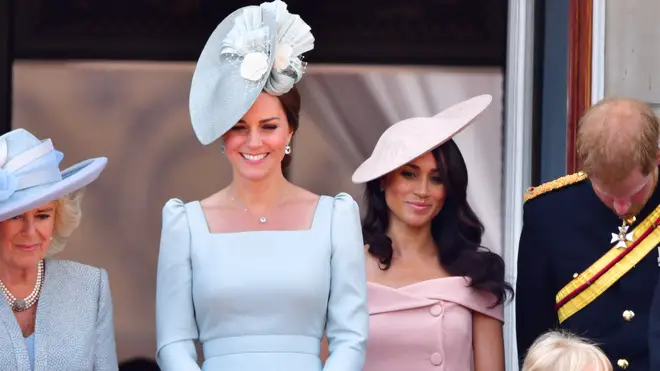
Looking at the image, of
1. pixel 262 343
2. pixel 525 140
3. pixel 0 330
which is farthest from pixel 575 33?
pixel 0 330

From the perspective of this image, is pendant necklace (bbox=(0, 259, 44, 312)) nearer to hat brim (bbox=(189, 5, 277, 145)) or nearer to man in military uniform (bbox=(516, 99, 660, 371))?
hat brim (bbox=(189, 5, 277, 145))

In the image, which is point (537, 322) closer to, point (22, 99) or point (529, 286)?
point (529, 286)

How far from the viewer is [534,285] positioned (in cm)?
432

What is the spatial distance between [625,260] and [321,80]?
6.06 feet

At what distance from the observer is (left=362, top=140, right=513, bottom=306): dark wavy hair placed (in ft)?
15.0

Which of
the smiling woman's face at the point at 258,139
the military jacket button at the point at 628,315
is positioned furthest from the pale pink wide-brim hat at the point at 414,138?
the military jacket button at the point at 628,315

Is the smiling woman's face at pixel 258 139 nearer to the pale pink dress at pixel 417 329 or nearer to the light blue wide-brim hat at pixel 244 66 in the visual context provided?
the light blue wide-brim hat at pixel 244 66

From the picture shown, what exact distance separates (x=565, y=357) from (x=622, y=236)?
1.66 ft

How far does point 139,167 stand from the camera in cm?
578

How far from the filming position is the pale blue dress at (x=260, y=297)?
4008mm

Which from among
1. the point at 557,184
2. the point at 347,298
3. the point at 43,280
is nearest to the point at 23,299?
the point at 43,280

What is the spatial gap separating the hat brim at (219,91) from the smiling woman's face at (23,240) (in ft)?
1.55

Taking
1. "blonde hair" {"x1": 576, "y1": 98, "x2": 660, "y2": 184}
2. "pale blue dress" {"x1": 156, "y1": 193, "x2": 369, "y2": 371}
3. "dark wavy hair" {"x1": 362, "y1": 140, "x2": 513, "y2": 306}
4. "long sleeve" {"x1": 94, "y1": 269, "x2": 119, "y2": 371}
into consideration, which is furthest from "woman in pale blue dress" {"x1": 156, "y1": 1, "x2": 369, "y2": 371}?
"blonde hair" {"x1": 576, "y1": 98, "x2": 660, "y2": 184}

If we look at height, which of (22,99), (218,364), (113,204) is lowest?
(218,364)
